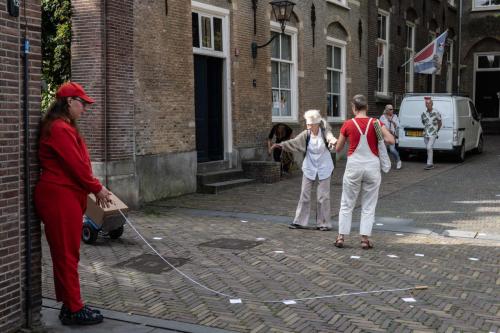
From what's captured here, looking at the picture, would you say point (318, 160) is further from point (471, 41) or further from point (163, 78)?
point (471, 41)

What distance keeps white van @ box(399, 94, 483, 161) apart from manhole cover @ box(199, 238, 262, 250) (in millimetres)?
11219

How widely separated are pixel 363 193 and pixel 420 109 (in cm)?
1118

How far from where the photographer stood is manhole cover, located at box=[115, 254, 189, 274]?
21.0 ft

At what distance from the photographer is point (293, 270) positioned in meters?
6.39

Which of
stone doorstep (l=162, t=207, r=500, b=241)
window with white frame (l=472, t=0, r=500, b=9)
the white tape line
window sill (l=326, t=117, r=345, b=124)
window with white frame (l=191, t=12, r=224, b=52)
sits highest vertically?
window with white frame (l=472, t=0, r=500, b=9)

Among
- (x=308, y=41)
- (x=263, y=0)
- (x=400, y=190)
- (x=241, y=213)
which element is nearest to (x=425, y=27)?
(x=308, y=41)

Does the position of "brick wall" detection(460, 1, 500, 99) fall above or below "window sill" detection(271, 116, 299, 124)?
above

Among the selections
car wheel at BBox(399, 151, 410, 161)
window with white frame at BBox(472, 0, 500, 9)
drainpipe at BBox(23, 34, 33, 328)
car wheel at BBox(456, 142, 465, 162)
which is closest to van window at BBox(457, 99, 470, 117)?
car wheel at BBox(456, 142, 465, 162)

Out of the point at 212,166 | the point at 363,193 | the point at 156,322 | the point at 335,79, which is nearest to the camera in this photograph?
the point at 156,322

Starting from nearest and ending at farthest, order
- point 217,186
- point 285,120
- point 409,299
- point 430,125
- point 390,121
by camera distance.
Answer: point 409,299 → point 217,186 → point 430,125 → point 285,120 → point 390,121

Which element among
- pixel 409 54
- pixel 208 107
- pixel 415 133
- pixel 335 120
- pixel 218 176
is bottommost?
pixel 218 176

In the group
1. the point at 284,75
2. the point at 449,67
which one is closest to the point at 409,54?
the point at 449,67

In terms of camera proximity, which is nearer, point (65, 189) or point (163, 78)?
point (65, 189)

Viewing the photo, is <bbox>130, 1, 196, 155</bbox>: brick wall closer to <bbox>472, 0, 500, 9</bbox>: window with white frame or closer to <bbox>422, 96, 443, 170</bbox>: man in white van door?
<bbox>422, 96, 443, 170</bbox>: man in white van door
